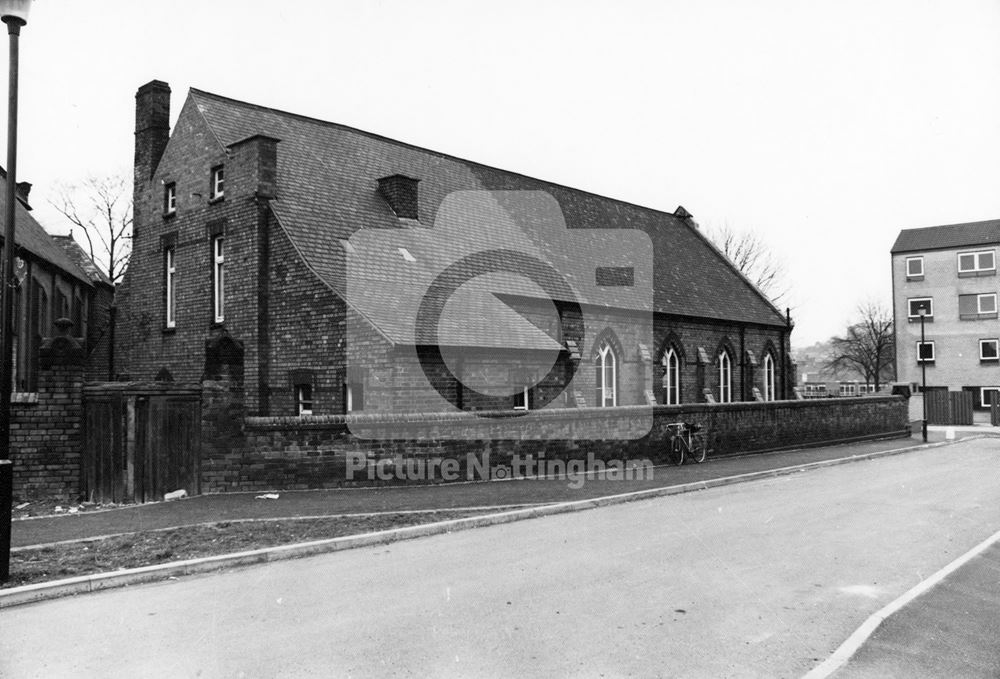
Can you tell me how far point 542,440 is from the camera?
53.9 feet

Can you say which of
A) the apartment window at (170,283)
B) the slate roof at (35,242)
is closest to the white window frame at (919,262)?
the apartment window at (170,283)

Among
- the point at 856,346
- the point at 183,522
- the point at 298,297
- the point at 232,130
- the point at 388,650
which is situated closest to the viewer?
the point at 388,650

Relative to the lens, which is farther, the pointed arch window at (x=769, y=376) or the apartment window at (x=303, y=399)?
the pointed arch window at (x=769, y=376)

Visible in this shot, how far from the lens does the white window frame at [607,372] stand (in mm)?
25297

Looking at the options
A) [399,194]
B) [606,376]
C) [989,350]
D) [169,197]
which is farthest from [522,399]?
[989,350]

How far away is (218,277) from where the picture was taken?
20.5 metres

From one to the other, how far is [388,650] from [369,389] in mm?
11600

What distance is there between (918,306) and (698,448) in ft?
137

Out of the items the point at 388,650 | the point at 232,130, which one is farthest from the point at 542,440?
the point at 232,130

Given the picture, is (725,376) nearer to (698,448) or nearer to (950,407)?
(698,448)

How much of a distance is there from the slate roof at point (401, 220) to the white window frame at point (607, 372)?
Answer: 62.2 inches

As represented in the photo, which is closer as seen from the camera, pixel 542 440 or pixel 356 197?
pixel 542 440

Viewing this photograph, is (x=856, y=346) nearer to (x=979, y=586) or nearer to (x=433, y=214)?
(x=433, y=214)

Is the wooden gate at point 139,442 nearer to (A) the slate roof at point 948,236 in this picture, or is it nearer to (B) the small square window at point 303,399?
(B) the small square window at point 303,399
